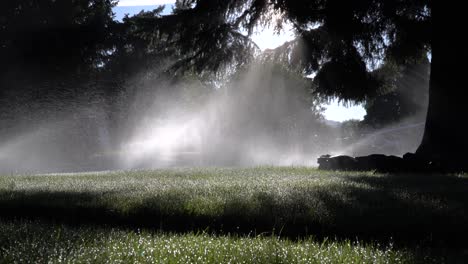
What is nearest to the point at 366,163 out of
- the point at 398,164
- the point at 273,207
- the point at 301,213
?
the point at 398,164

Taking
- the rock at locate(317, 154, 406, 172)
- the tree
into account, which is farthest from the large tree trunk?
the rock at locate(317, 154, 406, 172)

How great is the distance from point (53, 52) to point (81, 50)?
67.5 inches

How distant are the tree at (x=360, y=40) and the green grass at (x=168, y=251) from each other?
28.9ft

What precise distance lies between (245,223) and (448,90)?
33.2ft

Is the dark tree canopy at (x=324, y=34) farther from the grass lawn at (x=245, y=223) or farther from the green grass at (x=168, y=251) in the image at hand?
the green grass at (x=168, y=251)

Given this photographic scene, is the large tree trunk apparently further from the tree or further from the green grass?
the green grass

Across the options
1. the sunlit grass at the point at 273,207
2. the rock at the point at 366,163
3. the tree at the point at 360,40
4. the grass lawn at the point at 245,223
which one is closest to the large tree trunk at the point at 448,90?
the tree at the point at 360,40

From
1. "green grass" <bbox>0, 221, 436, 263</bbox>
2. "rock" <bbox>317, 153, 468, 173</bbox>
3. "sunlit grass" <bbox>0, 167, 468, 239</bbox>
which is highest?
"rock" <bbox>317, 153, 468, 173</bbox>

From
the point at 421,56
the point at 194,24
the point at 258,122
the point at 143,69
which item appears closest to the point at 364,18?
the point at 421,56

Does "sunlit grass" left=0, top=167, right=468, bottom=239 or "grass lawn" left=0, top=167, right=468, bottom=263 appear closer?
"grass lawn" left=0, top=167, right=468, bottom=263

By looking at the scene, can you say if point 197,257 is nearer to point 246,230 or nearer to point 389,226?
point 246,230

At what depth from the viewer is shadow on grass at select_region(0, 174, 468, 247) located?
4703 mm

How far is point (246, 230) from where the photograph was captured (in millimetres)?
5012

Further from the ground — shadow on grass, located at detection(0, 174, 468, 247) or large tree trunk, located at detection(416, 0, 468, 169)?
large tree trunk, located at detection(416, 0, 468, 169)
